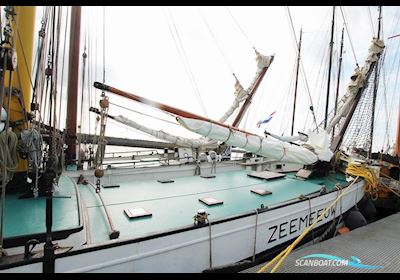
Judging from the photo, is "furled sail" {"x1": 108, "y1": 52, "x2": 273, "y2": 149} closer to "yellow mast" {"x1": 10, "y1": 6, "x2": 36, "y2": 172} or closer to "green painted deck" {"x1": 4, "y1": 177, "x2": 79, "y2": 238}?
"yellow mast" {"x1": 10, "y1": 6, "x2": 36, "y2": 172}

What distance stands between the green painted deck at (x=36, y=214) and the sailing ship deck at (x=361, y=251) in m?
2.36

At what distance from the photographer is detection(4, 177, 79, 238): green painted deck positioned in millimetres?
2285

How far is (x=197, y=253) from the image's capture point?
2918mm

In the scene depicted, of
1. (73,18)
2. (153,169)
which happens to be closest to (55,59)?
(153,169)

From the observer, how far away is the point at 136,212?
3377 millimetres

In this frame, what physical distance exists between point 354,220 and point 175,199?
4.58 meters

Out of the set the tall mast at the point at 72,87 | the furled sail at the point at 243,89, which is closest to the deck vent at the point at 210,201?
the tall mast at the point at 72,87

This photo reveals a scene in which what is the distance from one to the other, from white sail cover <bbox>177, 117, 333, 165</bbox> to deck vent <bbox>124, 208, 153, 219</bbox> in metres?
1.50

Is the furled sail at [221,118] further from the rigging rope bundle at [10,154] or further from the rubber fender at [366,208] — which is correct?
the rigging rope bundle at [10,154]

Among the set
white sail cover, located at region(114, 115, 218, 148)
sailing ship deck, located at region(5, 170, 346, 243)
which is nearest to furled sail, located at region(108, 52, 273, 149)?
white sail cover, located at region(114, 115, 218, 148)

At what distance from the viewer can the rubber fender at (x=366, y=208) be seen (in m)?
7.00
